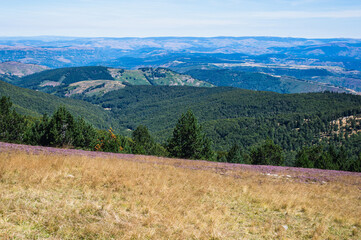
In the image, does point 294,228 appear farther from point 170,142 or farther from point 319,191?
point 170,142

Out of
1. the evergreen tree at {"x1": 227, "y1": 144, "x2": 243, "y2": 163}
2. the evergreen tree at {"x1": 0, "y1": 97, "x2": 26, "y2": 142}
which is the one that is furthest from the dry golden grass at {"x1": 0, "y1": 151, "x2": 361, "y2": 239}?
the evergreen tree at {"x1": 227, "y1": 144, "x2": 243, "y2": 163}

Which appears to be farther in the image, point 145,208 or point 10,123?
point 10,123

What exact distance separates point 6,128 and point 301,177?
60.3 m

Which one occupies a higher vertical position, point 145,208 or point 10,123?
point 145,208

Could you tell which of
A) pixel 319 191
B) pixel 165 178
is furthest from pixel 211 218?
pixel 319 191

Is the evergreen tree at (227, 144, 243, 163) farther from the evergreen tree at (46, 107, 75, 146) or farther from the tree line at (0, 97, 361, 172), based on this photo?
the evergreen tree at (46, 107, 75, 146)

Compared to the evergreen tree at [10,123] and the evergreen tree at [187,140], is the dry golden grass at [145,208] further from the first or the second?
the evergreen tree at [10,123]

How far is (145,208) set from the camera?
9.68 meters

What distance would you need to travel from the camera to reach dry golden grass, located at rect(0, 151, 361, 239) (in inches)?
298

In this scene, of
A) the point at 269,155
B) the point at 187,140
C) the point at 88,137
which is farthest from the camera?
the point at 269,155

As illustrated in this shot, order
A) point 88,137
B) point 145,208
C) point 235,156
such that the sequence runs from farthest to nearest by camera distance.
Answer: point 235,156 < point 88,137 < point 145,208

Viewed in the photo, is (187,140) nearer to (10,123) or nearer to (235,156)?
(10,123)

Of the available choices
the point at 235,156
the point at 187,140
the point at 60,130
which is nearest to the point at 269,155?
the point at 235,156

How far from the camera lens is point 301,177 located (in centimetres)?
2261
